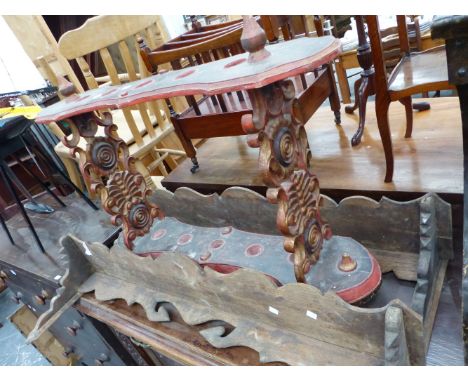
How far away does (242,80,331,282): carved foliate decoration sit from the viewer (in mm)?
613

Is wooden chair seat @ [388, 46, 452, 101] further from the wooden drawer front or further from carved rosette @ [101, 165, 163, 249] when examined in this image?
the wooden drawer front

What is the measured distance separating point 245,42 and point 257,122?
0.13 metres

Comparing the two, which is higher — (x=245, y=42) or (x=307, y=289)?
(x=245, y=42)

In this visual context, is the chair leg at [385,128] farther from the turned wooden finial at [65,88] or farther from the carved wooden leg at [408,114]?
the turned wooden finial at [65,88]

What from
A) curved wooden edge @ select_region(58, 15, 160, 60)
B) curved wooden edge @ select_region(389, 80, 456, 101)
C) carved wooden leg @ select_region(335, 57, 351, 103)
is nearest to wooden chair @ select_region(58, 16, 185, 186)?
curved wooden edge @ select_region(58, 15, 160, 60)

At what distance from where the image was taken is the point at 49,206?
1.81m

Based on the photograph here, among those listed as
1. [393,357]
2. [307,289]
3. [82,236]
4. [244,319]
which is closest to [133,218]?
[82,236]

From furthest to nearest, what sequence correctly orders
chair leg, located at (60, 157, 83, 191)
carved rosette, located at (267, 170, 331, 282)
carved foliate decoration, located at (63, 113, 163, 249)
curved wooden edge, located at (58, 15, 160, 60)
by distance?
1. chair leg, located at (60, 157, 83, 191)
2. curved wooden edge, located at (58, 15, 160, 60)
3. carved foliate decoration, located at (63, 113, 163, 249)
4. carved rosette, located at (267, 170, 331, 282)

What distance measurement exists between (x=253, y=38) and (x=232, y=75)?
66 millimetres

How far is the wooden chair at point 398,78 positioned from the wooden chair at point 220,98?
250mm

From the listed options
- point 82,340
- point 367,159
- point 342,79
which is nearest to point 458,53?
point 367,159

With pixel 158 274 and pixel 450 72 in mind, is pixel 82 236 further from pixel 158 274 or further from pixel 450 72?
pixel 450 72

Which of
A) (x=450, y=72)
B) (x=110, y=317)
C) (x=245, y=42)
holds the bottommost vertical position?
(x=110, y=317)

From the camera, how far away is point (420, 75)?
1.01 meters
